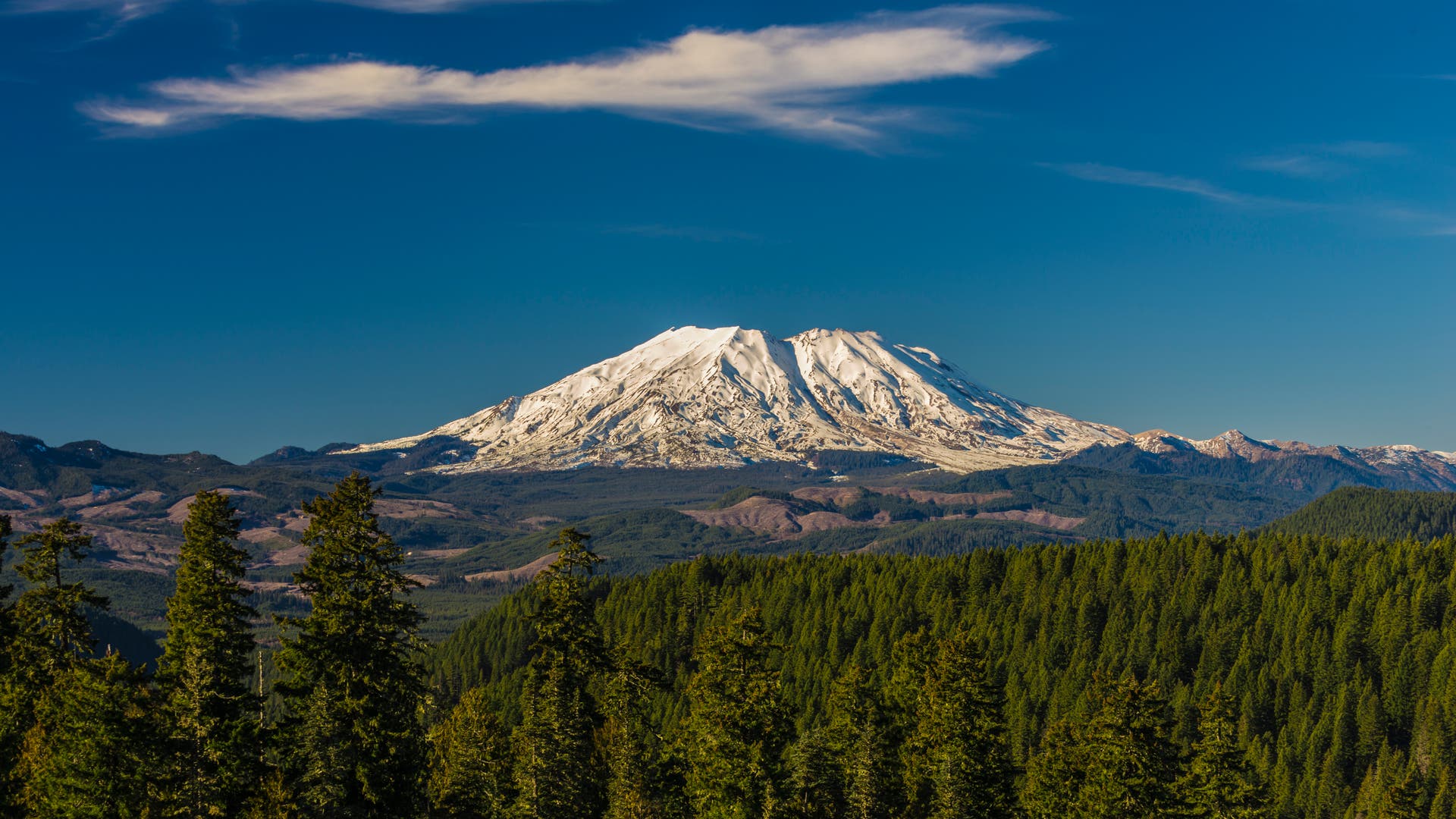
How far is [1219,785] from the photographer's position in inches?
2554

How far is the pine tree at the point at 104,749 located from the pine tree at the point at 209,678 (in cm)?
121

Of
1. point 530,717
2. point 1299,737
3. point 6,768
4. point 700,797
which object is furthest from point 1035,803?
point 1299,737

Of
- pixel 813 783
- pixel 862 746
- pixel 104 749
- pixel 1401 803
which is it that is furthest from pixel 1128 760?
pixel 104 749

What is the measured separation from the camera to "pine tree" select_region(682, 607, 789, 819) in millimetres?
56344

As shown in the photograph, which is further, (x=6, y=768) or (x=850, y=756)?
(x=850, y=756)

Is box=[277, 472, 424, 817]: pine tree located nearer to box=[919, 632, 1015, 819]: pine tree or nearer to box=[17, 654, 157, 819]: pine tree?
box=[17, 654, 157, 819]: pine tree

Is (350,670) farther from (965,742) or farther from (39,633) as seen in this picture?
(965,742)

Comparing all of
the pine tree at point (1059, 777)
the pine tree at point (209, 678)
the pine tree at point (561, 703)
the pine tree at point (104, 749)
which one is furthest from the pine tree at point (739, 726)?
the pine tree at point (104, 749)

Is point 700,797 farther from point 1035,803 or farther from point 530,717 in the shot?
point 1035,803

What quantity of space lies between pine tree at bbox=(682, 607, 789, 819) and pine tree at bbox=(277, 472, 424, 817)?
42.3 feet

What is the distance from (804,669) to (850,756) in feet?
407

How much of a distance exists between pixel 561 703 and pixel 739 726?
33.7ft

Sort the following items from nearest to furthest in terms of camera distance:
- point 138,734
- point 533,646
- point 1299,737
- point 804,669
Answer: point 138,734
point 533,646
point 1299,737
point 804,669

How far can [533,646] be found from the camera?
6238 centimetres
